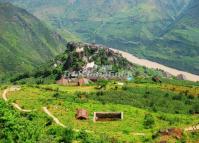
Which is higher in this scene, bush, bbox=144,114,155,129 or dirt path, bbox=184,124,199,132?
bush, bbox=144,114,155,129

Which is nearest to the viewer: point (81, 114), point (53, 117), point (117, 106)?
point (53, 117)

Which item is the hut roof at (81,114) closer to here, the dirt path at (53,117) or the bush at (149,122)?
the dirt path at (53,117)

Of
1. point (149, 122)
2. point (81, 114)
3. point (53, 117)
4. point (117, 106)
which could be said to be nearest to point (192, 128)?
point (149, 122)

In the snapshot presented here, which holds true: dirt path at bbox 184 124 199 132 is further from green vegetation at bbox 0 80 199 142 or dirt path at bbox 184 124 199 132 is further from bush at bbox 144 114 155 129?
bush at bbox 144 114 155 129

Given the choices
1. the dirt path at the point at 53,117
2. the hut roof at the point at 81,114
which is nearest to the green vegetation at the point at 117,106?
the dirt path at the point at 53,117

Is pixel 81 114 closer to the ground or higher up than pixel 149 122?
higher up

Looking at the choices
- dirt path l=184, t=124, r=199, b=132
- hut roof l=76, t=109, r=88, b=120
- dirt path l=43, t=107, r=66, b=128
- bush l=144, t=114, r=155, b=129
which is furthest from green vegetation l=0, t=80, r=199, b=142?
dirt path l=184, t=124, r=199, b=132

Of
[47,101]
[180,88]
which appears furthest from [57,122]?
[180,88]

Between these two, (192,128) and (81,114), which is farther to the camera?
(81,114)

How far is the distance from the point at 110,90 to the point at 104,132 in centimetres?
4977

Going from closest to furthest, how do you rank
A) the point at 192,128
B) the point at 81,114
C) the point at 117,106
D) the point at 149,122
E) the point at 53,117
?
the point at 192,128, the point at 149,122, the point at 53,117, the point at 81,114, the point at 117,106

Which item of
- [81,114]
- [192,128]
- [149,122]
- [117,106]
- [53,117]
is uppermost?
[117,106]

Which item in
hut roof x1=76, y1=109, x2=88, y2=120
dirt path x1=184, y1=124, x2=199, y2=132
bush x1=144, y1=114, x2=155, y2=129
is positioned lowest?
dirt path x1=184, y1=124, x2=199, y2=132

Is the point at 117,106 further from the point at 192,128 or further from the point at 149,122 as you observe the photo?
the point at 192,128
